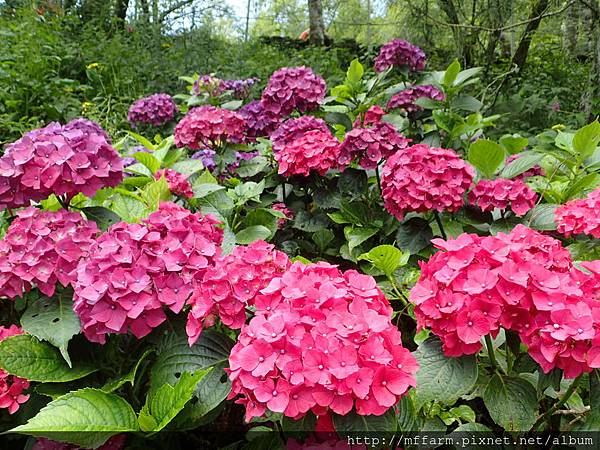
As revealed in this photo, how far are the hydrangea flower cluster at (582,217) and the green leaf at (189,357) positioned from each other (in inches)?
53.0

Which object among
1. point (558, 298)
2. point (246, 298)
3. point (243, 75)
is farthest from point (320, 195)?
point (243, 75)

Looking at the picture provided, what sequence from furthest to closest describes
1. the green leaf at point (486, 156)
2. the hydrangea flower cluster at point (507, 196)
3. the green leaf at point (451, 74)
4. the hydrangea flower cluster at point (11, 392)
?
the green leaf at point (451, 74)
the green leaf at point (486, 156)
the hydrangea flower cluster at point (507, 196)
the hydrangea flower cluster at point (11, 392)

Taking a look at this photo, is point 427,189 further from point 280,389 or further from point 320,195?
point 280,389

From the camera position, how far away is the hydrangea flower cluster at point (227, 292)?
1255mm

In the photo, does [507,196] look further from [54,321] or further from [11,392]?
[11,392]

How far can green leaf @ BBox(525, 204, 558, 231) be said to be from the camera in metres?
2.13

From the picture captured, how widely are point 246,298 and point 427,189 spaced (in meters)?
1.05

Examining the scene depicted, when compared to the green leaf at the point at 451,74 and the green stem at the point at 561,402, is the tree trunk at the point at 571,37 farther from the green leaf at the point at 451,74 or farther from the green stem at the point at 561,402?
the green stem at the point at 561,402

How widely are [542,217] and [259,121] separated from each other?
1.74m

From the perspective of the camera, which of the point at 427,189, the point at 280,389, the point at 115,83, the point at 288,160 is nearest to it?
the point at 280,389

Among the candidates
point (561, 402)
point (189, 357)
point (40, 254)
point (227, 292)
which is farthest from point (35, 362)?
point (561, 402)

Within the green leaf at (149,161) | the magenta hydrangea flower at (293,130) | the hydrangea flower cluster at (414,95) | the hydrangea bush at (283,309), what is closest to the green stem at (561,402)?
the hydrangea bush at (283,309)

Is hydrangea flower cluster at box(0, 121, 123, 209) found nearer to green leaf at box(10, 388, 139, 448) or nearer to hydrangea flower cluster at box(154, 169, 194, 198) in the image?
hydrangea flower cluster at box(154, 169, 194, 198)

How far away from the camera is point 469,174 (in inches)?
82.0
